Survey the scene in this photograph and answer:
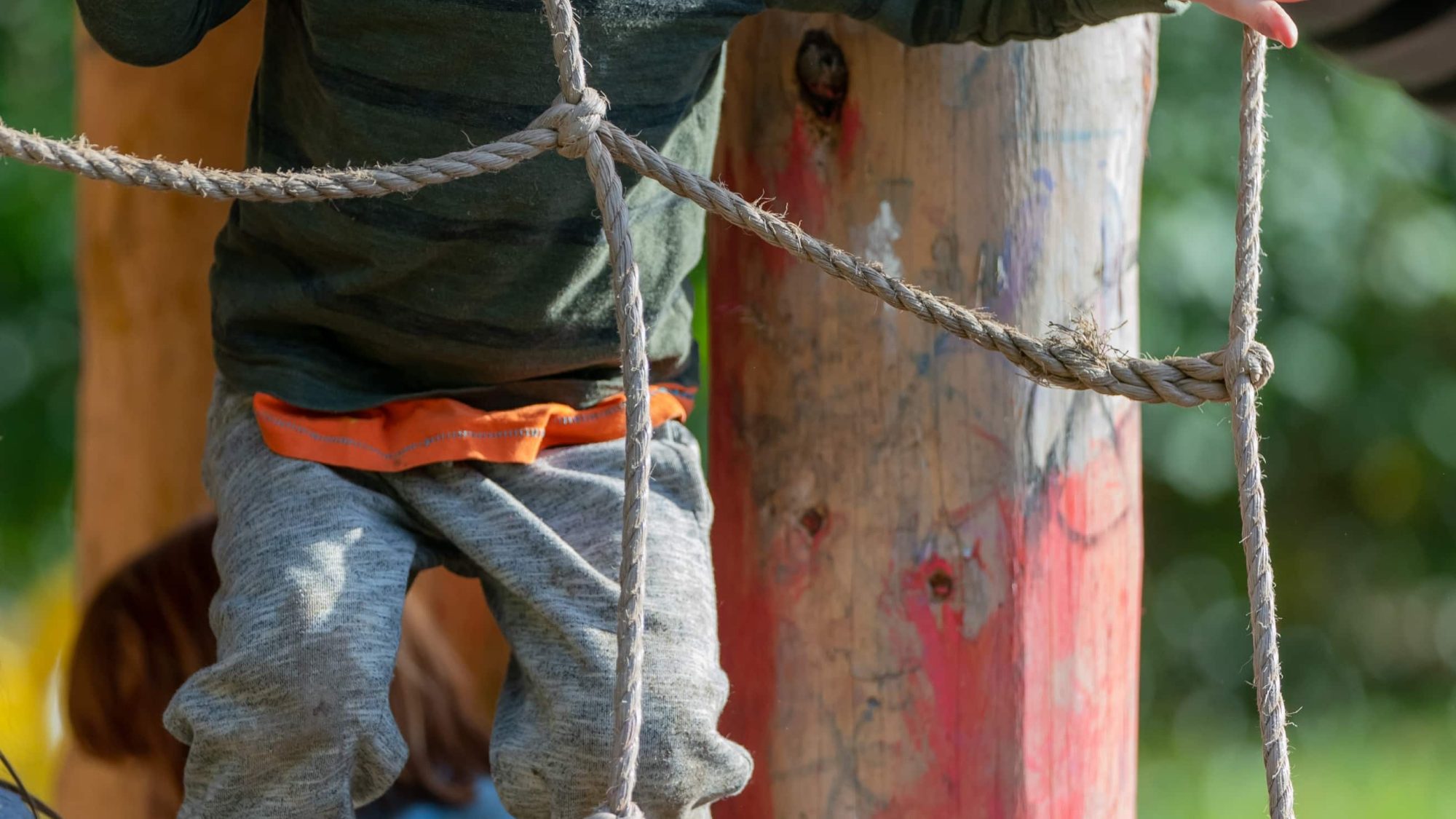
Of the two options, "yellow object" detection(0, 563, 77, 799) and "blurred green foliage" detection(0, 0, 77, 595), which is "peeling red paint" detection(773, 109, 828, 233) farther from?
"blurred green foliage" detection(0, 0, 77, 595)

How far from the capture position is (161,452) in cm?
181

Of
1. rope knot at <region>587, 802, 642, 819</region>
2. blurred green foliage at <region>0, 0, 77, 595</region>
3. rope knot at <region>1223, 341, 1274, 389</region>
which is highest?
blurred green foliage at <region>0, 0, 77, 595</region>

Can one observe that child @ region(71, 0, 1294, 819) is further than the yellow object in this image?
No

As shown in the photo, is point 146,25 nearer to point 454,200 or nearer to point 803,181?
point 454,200

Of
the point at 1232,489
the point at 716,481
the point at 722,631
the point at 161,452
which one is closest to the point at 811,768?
the point at 722,631

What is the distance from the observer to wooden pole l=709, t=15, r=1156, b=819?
109 cm

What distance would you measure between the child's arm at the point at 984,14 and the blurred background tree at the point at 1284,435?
2012 mm

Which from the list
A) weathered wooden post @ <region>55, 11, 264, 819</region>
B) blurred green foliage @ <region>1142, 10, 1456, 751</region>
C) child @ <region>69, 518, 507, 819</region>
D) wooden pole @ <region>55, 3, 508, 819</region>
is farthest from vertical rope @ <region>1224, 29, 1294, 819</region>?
blurred green foliage @ <region>1142, 10, 1456, 751</region>

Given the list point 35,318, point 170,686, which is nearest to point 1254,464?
point 170,686

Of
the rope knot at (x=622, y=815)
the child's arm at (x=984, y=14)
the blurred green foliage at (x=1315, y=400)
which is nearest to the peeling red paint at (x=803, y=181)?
the child's arm at (x=984, y=14)

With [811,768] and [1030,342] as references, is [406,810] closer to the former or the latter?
[811,768]

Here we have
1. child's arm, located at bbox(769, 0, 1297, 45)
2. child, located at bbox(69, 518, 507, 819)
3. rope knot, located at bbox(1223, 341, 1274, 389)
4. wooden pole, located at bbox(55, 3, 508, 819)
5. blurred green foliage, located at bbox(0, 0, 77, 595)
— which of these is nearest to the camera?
rope knot, located at bbox(1223, 341, 1274, 389)

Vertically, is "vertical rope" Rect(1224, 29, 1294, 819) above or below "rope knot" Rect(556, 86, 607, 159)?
below

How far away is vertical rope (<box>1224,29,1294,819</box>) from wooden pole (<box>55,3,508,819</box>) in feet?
3.50
